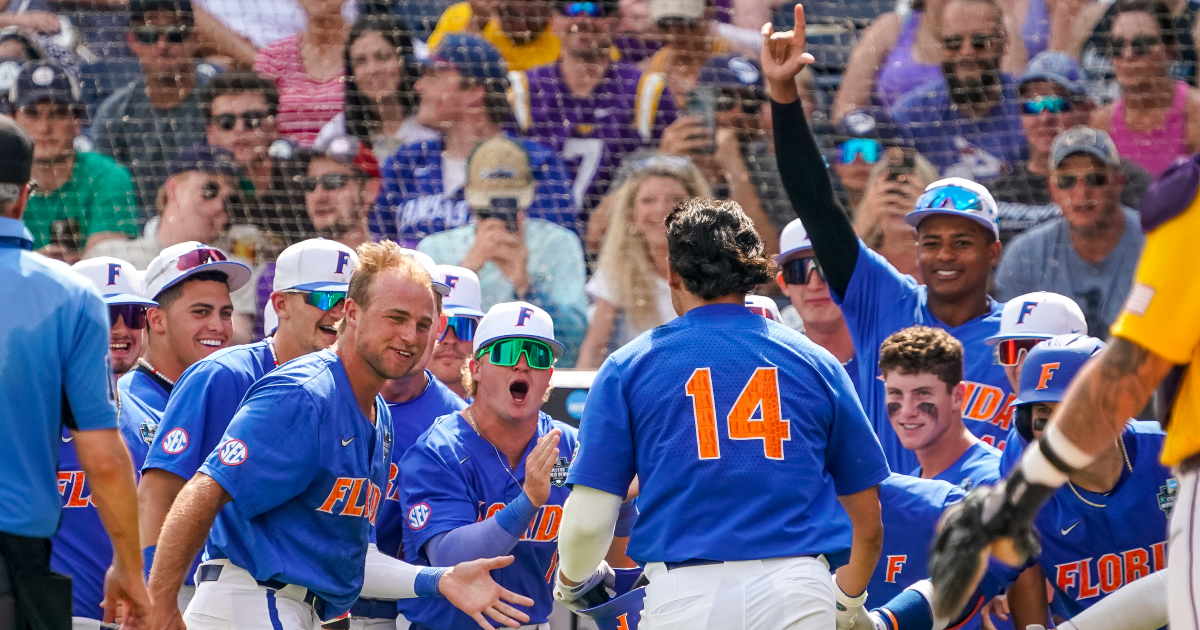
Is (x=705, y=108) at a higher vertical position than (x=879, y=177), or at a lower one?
higher

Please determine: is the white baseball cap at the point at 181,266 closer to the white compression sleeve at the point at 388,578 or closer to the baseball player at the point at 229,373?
the baseball player at the point at 229,373

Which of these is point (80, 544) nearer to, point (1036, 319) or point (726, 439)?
point (726, 439)

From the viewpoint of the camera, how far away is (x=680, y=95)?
24.2 ft

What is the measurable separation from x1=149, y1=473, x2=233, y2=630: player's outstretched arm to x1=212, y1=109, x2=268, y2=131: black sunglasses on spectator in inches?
183

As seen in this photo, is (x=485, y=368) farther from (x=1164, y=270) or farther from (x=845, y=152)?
(x=845, y=152)

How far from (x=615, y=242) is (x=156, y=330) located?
265cm

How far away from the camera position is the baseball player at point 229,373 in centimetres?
387

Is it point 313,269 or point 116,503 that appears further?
point 313,269

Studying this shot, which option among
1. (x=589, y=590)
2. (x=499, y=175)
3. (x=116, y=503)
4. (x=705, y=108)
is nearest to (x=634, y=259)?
(x=499, y=175)

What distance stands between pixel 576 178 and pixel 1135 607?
176 inches

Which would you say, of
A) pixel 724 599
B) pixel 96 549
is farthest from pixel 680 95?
pixel 724 599

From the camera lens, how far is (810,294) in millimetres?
5461

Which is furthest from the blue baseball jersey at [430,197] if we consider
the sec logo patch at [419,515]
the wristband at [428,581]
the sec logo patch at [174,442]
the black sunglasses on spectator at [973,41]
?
the wristband at [428,581]

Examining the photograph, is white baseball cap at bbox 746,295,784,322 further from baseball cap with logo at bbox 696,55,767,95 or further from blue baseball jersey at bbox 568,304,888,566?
baseball cap with logo at bbox 696,55,767,95
